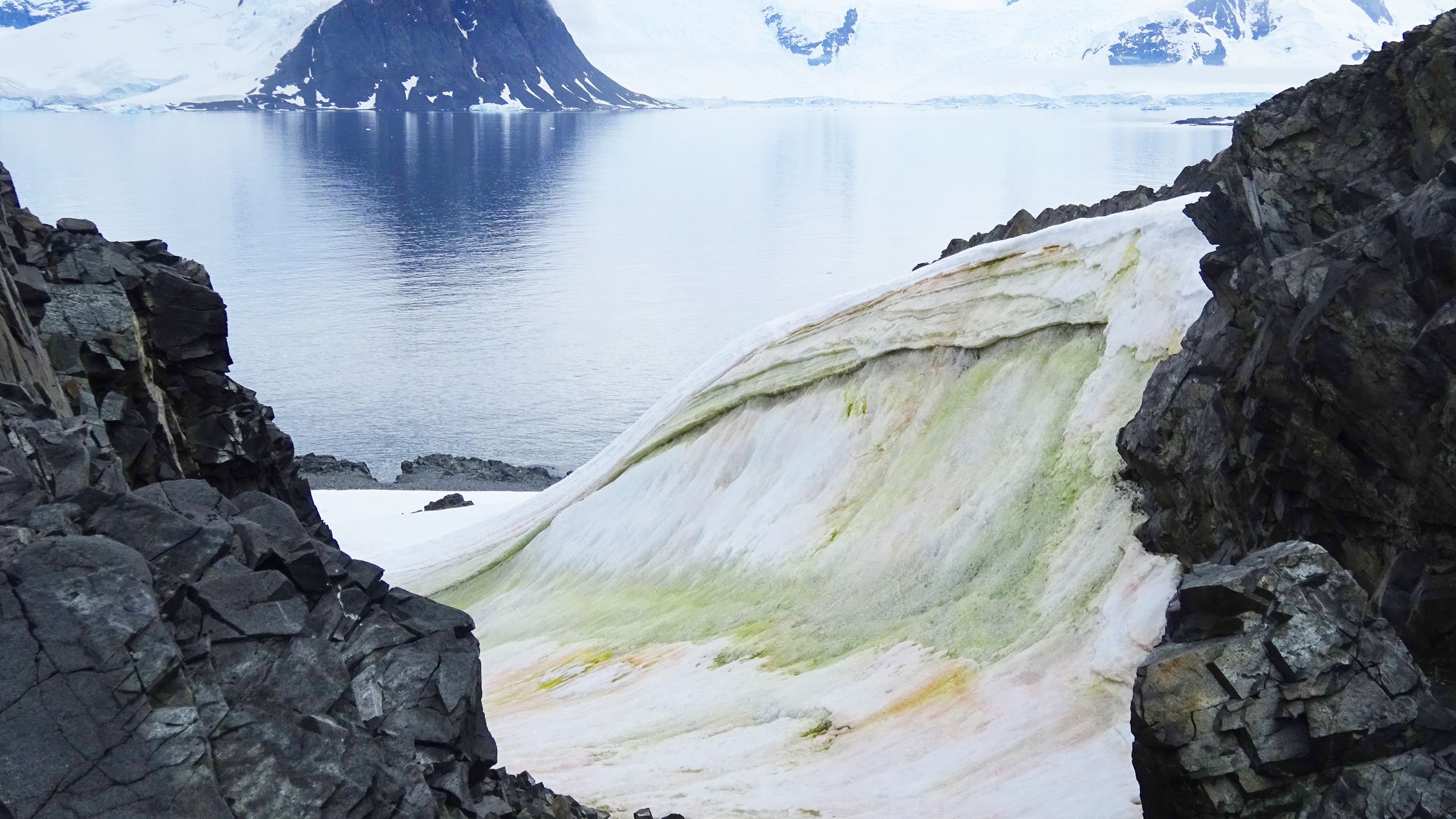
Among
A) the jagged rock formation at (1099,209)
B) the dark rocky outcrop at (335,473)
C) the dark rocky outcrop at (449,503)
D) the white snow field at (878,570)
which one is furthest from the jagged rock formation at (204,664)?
the dark rocky outcrop at (335,473)

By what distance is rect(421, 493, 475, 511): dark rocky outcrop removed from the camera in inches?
1563

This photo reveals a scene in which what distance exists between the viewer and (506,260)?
112750 millimetres

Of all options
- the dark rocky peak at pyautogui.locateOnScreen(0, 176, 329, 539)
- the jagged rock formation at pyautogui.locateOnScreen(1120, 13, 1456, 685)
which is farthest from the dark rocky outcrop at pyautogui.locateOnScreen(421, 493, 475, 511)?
the jagged rock formation at pyautogui.locateOnScreen(1120, 13, 1456, 685)

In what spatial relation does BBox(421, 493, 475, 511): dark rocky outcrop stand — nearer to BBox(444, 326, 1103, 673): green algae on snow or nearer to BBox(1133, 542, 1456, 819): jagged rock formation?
BBox(444, 326, 1103, 673): green algae on snow

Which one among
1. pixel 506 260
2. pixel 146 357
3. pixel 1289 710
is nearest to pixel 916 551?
pixel 1289 710

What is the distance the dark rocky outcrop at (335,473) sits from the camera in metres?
53.0

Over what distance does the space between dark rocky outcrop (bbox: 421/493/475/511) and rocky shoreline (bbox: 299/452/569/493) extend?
1048 centimetres

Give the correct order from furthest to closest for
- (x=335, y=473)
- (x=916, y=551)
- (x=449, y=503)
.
→ (x=335, y=473) < (x=449, y=503) < (x=916, y=551)

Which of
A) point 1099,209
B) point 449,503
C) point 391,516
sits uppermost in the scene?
point 1099,209

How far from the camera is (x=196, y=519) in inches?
465

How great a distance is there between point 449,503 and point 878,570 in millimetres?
22860

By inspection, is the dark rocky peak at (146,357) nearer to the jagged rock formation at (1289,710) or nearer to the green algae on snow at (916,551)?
the green algae on snow at (916,551)

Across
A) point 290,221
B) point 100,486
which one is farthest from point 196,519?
point 290,221

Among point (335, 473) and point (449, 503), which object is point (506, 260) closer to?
point (335, 473)
